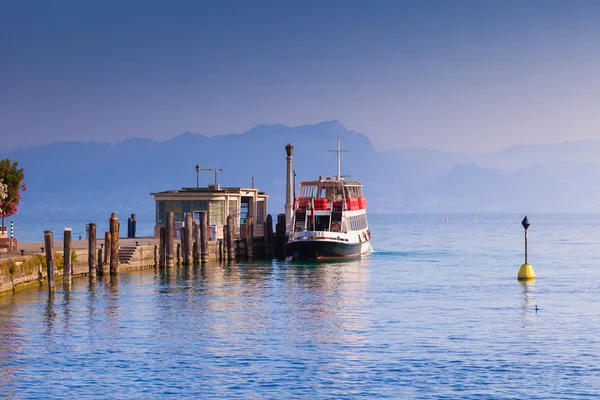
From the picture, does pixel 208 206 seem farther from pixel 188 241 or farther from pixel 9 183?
pixel 9 183

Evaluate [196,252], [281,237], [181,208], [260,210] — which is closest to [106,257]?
[196,252]

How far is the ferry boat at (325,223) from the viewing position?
242 feet

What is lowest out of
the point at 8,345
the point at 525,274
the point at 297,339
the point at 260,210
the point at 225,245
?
the point at 297,339

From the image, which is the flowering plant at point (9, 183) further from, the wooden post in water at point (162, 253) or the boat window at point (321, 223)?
the boat window at point (321, 223)

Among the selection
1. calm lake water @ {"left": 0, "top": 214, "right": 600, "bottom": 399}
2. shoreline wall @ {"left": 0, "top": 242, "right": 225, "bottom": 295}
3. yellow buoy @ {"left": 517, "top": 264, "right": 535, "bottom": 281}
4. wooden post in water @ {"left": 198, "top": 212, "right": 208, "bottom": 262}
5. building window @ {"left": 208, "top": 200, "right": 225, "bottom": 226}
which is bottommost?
calm lake water @ {"left": 0, "top": 214, "right": 600, "bottom": 399}

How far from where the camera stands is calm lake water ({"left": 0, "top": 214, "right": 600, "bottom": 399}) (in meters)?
29.3

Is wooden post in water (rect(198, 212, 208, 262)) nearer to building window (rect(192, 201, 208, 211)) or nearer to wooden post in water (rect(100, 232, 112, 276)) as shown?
building window (rect(192, 201, 208, 211))

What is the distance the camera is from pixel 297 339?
122 ft

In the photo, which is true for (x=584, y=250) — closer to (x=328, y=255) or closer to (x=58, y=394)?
(x=328, y=255)

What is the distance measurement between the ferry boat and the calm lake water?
39.6 ft

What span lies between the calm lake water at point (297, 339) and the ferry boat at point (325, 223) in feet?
39.6

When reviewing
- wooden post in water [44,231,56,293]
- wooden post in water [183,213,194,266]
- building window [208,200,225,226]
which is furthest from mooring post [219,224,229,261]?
wooden post in water [44,231,56,293]

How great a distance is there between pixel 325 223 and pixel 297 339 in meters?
39.4

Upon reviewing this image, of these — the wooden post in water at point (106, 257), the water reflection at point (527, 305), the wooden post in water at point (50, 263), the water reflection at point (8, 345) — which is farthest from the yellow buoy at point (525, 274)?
the water reflection at point (8, 345)
